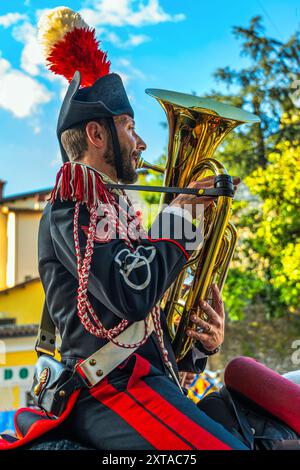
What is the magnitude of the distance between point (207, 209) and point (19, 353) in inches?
308

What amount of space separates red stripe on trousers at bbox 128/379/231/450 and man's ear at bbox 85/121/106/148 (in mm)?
823

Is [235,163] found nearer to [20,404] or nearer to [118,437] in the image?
[20,404]

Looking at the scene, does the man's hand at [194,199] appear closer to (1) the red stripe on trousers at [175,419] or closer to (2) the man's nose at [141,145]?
(2) the man's nose at [141,145]

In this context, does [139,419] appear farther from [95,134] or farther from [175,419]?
[95,134]

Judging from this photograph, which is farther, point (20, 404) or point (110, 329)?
point (20, 404)

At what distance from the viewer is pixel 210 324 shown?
218 centimetres

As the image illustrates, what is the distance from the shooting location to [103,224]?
6.18ft

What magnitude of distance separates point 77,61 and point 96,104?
320 millimetres

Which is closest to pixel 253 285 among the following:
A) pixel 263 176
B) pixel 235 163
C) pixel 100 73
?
pixel 263 176

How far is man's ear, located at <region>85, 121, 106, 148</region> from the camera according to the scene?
82.5 inches

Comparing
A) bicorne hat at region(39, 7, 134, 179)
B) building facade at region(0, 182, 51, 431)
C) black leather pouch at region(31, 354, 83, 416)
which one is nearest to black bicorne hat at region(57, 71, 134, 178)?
bicorne hat at region(39, 7, 134, 179)

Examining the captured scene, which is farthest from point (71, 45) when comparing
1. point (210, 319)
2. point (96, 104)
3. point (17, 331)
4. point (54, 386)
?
point (17, 331)

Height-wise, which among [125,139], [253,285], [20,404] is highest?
[125,139]

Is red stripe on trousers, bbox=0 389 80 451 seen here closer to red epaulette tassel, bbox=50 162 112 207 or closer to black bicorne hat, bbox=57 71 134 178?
red epaulette tassel, bbox=50 162 112 207
